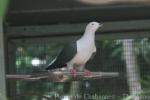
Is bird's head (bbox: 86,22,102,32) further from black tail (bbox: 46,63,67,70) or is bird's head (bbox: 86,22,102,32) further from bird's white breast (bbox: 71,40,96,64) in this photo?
black tail (bbox: 46,63,67,70)

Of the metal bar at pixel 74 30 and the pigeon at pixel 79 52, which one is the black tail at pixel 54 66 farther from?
the metal bar at pixel 74 30

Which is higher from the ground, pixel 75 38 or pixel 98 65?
pixel 75 38

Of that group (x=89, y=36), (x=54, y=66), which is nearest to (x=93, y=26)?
(x=89, y=36)

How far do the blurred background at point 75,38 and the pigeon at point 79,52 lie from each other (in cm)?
4

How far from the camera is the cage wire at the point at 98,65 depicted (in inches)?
56.4

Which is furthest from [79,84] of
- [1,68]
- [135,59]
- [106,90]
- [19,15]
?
[1,68]

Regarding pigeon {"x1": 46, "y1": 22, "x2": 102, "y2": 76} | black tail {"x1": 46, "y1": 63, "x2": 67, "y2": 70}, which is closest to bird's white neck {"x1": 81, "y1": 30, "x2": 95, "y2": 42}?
pigeon {"x1": 46, "y1": 22, "x2": 102, "y2": 76}

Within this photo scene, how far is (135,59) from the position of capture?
1.45 m

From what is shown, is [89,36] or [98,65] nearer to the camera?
[89,36]

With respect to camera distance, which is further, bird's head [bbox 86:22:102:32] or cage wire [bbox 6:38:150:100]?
cage wire [bbox 6:38:150:100]

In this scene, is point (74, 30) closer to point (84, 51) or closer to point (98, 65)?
point (84, 51)

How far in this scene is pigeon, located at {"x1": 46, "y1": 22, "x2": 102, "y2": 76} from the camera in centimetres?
136

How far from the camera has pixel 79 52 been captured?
4.60 feet

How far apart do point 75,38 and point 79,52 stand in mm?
72
